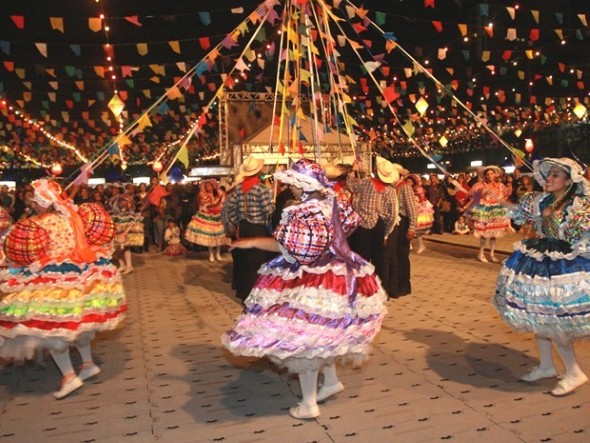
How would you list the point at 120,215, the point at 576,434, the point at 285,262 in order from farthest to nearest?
the point at 120,215 < the point at 285,262 < the point at 576,434

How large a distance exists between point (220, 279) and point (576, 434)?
697 cm

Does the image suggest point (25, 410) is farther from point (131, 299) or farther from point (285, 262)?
point (131, 299)

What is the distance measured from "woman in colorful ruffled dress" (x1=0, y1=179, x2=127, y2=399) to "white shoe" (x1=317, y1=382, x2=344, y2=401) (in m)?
1.74

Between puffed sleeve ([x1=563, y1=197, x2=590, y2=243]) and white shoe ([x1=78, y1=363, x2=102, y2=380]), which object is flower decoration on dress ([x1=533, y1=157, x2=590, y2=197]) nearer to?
puffed sleeve ([x1=563, y1=197, x2=590, y2=243])

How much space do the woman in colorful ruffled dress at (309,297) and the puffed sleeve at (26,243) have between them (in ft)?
5.61

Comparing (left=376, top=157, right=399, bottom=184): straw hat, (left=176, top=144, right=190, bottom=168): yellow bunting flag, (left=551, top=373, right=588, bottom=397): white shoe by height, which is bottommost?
(left=551, top=373, right=588, bottom=397): white shoe

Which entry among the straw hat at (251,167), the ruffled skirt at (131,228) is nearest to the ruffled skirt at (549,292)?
the straw hat at (251,167)

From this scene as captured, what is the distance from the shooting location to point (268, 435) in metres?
3.62

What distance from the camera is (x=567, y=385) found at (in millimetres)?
4059

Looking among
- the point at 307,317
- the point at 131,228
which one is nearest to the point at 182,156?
the point at 307,317

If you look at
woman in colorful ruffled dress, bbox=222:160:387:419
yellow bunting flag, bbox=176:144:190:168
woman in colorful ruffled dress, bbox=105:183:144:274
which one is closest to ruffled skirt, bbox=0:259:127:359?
woman in colorful ruffled dress, bbox=222:160:387:419

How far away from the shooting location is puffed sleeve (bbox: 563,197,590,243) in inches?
154

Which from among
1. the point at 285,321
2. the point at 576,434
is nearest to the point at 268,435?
the point at 285,321

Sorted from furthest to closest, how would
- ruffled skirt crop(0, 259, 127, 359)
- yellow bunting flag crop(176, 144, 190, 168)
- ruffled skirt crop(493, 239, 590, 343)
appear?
yellow bunting flag crop(176, 144, 190, 168) < ruffled skirt crop(0, 259, 127, 359) < ruffled skirt crop(493, 239, 590, 343)
